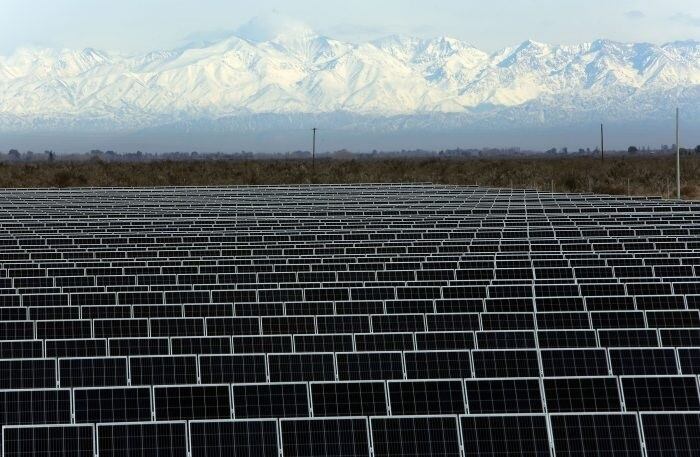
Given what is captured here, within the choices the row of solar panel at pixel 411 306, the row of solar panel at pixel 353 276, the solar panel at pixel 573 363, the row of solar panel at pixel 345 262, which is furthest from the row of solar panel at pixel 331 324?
the row of solar panel at pixel 345 262

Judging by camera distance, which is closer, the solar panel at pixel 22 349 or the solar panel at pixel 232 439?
the solar panel at pixel 232 439

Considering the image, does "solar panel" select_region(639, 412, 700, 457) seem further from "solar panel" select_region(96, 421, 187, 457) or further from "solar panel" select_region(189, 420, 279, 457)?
"solar panel" select_region(96, 421, 187, 457)

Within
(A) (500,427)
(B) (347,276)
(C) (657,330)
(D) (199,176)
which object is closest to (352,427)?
(A) (500,427)

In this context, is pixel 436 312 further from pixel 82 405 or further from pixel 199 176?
pixel 199 176

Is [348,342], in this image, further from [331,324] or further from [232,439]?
[232,439]

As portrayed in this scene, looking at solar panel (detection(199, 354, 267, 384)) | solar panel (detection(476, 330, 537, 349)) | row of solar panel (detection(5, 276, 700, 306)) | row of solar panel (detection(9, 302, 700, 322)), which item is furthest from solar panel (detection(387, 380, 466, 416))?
row of solar panel (detection(5, 276, 700, 306))

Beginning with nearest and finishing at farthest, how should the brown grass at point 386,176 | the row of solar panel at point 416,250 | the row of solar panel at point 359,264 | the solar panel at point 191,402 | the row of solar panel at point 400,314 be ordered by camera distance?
the solar panel at point 191,402 → the row of solar panel at point 400,314 → the row of solar panel at point 359,264 → the row of solar panel at point 416,250 → the brown grass at point 386,176

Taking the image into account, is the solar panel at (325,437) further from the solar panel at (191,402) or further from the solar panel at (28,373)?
the solar panel at (28,373)

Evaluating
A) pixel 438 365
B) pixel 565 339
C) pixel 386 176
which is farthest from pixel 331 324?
pixel 386 176
